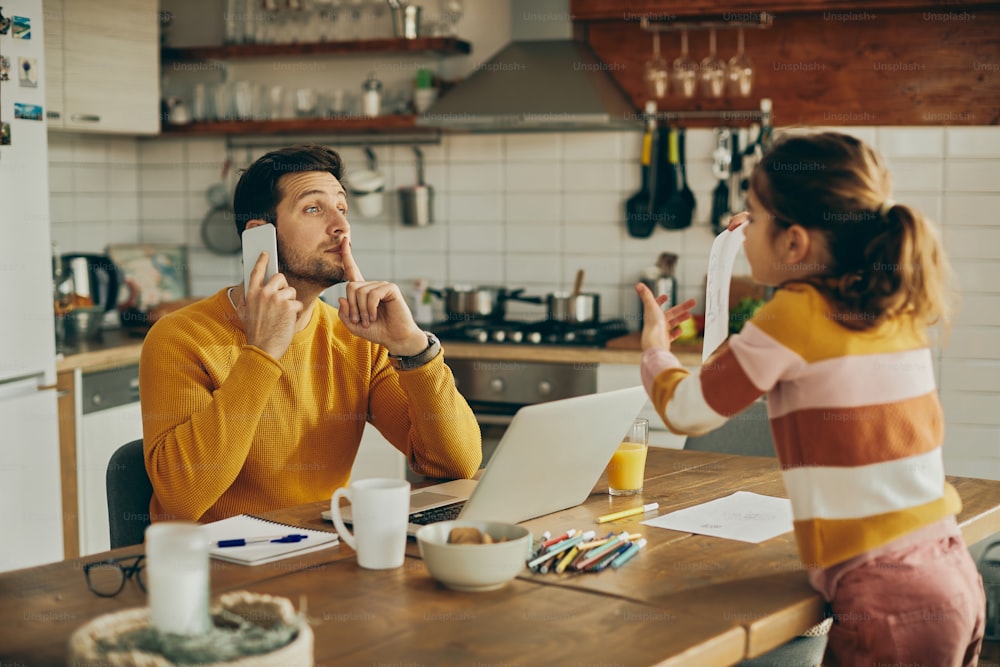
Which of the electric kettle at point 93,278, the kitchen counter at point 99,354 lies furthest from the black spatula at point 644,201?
the electric kettle at point 93,278

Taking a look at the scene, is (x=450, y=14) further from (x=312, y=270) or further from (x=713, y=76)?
(x=312, y=270)

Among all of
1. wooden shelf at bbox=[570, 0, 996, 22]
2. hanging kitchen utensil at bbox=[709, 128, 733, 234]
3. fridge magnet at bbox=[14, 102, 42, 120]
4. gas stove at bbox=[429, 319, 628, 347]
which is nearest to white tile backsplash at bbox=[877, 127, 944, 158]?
wooden shelf at bbox=[570, 0, 996, 22]

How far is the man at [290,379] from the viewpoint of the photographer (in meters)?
1.85

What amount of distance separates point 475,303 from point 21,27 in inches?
64.3

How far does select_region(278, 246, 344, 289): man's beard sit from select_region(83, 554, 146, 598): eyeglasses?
2.42ft

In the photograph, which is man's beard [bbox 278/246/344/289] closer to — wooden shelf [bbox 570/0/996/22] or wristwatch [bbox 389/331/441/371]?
wristwatch [bbox 389/331/441/371]

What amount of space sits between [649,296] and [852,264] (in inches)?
10.8

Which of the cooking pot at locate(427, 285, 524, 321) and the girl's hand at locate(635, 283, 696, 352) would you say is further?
the cooking pot at locate(427, 285, 524, 321)

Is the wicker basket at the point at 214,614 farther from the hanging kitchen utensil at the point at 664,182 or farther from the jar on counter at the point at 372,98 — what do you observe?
the jar on counter at the point at 372,98

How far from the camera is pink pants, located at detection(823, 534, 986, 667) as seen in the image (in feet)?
4.53

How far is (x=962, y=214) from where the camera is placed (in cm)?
359

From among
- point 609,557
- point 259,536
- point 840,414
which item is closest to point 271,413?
point 259,536

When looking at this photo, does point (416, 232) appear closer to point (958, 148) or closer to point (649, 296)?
point (958, 148)

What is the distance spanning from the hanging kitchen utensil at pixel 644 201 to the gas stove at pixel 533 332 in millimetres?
324
